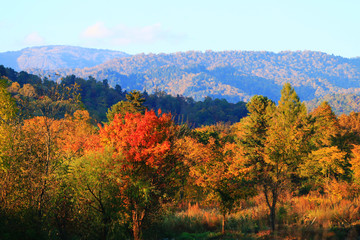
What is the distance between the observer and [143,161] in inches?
553

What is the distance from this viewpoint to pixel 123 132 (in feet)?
47.7

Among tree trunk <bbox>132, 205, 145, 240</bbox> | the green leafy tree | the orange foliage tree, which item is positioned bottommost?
tree trunk <bbox>132, 205, 145, 240</bbox>

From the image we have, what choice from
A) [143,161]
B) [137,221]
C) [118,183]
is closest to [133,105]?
[137,221]

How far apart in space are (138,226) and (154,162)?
3516 millimetres

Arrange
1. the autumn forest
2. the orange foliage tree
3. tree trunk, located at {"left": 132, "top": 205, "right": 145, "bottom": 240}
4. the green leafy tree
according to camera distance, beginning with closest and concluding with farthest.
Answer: the autumn forest
the orange foliage tree
tree trunk, located at {"left": 132, "top": 205, "right": 145, "bottom": 240}
the green leafy tree

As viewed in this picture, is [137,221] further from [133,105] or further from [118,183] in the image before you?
[133,105]

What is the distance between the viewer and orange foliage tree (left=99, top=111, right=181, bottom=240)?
1348cm

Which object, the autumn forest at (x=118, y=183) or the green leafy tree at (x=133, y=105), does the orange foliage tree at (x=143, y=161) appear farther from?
the green leafy tree at (x=133, y=105)

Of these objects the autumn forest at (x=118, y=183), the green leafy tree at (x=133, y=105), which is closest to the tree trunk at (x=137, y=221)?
the autumn forest at (x=118, y=183)

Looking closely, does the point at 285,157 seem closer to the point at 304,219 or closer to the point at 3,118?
the point at 304,219

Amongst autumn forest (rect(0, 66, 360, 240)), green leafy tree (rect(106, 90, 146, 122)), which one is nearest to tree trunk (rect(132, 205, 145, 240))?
autumn forest (rect(0, 66, 360, 240))

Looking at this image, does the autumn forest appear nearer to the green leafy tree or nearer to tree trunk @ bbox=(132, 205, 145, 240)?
tree trunk @ bbox=(132, 205, 145, 240)

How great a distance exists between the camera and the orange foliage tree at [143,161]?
44.2ft

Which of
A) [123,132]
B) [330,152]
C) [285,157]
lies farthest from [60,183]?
[330,152]
